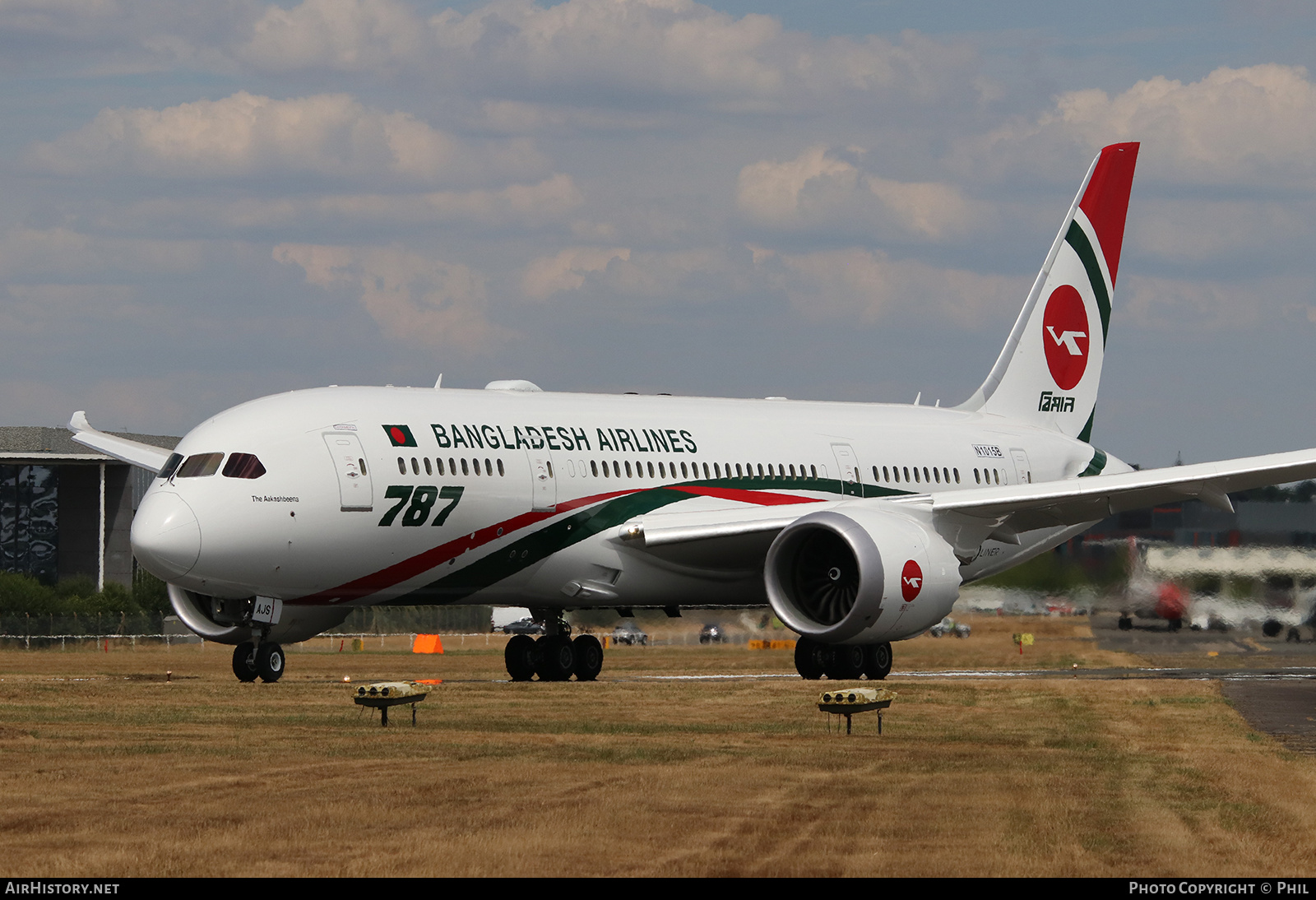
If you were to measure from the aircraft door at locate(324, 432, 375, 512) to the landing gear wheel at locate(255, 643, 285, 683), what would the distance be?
8.72 feet

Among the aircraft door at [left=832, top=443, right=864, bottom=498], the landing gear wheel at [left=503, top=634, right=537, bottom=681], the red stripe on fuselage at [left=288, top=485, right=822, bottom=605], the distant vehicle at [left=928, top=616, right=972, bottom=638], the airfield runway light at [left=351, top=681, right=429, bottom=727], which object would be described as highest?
the aircraft door at [left=832, top=443, right=864, bottom=498]

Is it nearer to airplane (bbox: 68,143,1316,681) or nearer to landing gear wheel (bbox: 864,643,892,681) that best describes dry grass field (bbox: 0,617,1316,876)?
airplane (bbox: 68,143,1316,681)

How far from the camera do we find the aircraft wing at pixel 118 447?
33.0 metres

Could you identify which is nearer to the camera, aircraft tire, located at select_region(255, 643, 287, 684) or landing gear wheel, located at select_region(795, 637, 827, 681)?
aircraft tire, located at select_region(255, 643, 287, 684)

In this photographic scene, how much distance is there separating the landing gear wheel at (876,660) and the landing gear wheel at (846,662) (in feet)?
0.33

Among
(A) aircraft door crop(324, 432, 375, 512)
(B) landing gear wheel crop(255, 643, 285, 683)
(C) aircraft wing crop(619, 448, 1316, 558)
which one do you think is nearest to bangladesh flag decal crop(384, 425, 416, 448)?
(A) aircraft door crop(324, 432, 375, 512)

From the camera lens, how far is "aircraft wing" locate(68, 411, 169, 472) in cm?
3300

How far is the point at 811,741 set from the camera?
19906 mm

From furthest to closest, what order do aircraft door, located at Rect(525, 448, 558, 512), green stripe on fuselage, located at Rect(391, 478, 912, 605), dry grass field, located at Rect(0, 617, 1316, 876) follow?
aircraft door, located at Rect(525, 448, 558, 512)
green stripe on fuselage, located at Rect(391, 478, 912, 605)
dry grass field, located at Rect(0, 617, 1316, 876)

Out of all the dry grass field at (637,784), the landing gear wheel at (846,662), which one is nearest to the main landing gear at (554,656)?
the dry grass field at (637,784)

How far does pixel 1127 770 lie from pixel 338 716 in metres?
9.36

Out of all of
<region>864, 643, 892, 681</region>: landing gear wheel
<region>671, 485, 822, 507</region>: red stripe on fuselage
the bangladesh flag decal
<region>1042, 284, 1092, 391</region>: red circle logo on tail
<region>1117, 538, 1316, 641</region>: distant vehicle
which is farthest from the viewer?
<region>1042, 284, 1092, 391</region>: red circle logo on tail

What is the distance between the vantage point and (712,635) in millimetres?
43375
